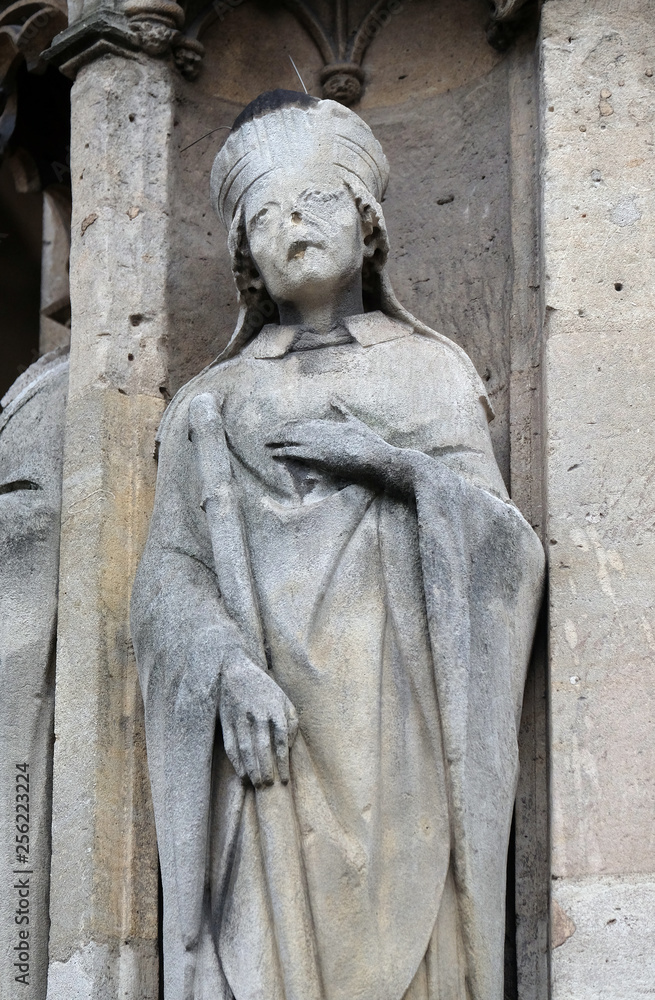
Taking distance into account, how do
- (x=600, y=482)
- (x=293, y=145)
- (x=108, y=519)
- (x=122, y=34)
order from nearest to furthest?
(x=600, y=482) → (x=293, y=145) → (x=108, y=519) → (x=122, y=34)

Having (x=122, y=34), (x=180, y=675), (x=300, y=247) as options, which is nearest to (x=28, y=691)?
(x=180, y=675)

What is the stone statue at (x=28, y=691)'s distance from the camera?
6.19 meters

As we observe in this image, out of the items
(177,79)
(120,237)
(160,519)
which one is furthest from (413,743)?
(177,79)

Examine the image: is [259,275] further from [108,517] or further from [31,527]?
[31,527]

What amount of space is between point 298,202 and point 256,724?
5.24ft

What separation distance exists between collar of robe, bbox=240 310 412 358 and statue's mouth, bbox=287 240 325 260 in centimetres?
23

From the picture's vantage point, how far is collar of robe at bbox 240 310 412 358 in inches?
243

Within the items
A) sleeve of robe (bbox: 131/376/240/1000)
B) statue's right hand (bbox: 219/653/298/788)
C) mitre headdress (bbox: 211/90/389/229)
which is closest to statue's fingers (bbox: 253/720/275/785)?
statue's right hand (bbox: 219/653/298/788)

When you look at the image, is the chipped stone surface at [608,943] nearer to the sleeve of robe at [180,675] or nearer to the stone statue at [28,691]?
the sleeve of robe at [180,675]

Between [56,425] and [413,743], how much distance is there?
1.86 meters

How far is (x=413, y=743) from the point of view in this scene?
5453 mm

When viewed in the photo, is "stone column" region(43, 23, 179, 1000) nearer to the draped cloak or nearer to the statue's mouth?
the draped cloak

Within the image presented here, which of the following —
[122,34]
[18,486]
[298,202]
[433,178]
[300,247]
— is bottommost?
[18,486]

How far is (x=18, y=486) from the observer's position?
21.8 ft
